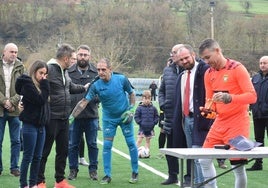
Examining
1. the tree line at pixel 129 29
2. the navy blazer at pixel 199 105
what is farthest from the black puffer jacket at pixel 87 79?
the tree line at pixel 129 29

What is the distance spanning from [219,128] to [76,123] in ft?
11.5

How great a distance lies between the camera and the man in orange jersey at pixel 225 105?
287 inches

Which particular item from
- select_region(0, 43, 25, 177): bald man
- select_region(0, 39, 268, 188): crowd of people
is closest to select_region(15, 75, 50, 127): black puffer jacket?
select_region(0, 39, 268, 188): crowd of people

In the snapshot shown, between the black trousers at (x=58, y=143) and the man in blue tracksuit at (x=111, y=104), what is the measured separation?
66 cm

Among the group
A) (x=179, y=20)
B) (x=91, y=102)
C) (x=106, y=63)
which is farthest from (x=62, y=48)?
(x=179, y=20)

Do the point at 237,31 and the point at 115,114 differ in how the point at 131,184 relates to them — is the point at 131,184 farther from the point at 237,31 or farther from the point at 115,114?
the point at 237,31

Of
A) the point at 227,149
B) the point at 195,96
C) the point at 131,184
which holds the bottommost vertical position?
the point at 131,184

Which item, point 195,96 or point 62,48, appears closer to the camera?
point 195,96

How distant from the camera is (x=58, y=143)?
918 cm

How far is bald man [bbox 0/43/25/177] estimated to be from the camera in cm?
1017

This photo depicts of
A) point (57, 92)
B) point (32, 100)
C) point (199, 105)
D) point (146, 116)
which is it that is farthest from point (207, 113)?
point (146, 116)

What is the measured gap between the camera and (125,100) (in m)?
9.92

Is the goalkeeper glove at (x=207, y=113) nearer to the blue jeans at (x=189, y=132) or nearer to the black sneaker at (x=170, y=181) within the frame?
the blue jeans at (x=189, y=132)

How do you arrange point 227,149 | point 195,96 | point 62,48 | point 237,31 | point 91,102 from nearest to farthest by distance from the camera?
point 227,149
point 195,96
point 62,48
point 91,102
point 237,31
